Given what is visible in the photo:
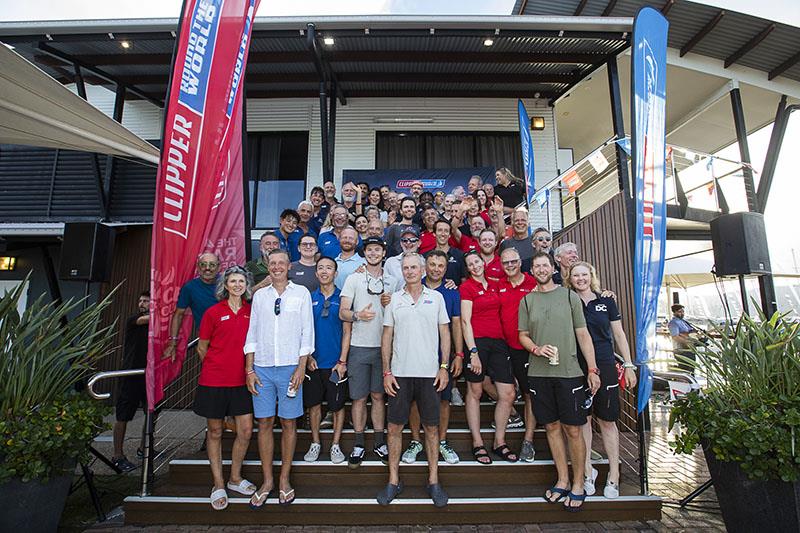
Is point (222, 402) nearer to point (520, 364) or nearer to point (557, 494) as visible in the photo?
point (520, 364)

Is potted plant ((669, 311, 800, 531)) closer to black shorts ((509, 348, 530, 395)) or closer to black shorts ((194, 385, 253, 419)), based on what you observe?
black shorts ((509, 348, 530, 395))

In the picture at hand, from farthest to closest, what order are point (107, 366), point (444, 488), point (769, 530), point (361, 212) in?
point (107, 366) < point (361, 212) < point (444, 488) < point (769, 530)

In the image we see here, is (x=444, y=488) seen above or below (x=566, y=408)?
below

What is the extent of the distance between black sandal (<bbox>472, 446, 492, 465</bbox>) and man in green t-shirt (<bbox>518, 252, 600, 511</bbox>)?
524mm

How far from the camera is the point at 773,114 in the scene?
10.8 metres

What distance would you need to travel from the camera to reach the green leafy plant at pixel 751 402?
274cm

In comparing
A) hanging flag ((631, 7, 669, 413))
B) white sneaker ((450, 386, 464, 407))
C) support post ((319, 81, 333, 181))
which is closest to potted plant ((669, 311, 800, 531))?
hanging flag ((631, 7, 669, 413))

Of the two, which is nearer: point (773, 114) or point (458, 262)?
point (458, 262)

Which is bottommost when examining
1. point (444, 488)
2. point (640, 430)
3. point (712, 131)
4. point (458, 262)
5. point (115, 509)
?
point (115, 509)

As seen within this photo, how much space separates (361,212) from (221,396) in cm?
370

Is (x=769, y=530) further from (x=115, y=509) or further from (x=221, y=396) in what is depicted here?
(x=115, y=509)

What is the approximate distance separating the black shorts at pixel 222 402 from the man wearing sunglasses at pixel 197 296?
0.60m

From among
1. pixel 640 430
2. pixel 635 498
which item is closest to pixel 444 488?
pixel 635 498

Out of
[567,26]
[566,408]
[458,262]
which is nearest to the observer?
[566,408]
